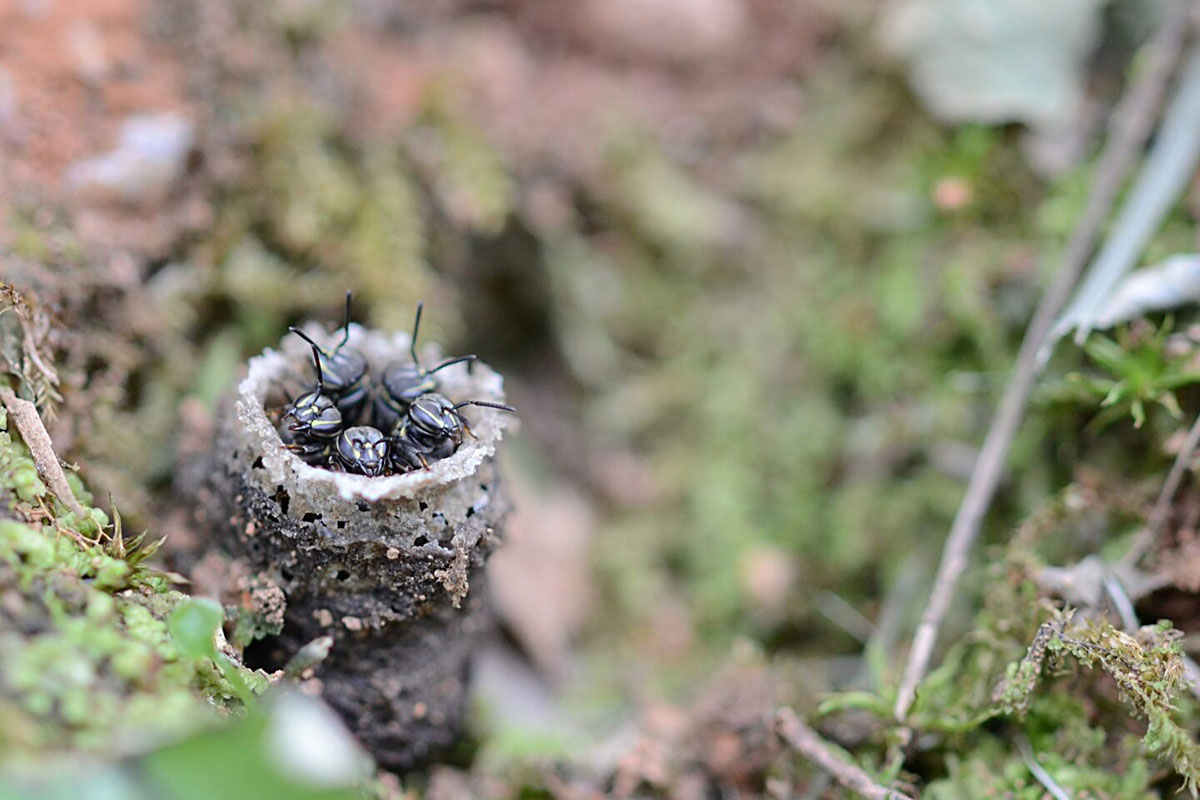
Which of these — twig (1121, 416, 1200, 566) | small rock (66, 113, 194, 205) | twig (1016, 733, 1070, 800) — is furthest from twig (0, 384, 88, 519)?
twig (1121, 416, 1200, 566)

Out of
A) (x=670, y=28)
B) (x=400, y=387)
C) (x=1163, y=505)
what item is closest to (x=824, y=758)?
(x=1163, y=505)

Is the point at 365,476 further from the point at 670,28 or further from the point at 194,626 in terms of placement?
the point at 670,28

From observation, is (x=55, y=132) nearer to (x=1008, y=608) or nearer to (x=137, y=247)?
(x=137, y=247)

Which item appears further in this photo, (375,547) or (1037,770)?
(1037,770)

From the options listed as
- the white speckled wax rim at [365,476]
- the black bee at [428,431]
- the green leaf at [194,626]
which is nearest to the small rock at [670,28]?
the white speckled wax rim at [365,476]

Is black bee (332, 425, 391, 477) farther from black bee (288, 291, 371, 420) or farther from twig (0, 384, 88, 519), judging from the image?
twig (0, 384, 88, 519)

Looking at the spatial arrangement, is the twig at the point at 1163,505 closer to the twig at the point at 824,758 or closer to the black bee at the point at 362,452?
the twig at the point at 824,758
